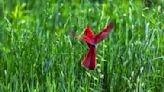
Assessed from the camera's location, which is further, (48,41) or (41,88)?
(48,41)

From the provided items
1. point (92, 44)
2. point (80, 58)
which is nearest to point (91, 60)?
point (92, 44)

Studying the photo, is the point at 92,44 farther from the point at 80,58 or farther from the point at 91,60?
the point at 80,58

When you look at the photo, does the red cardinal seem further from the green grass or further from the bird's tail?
the green grass

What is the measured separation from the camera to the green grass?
311 centimetres

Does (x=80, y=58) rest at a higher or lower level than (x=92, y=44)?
lower

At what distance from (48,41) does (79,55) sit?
0.24 meters

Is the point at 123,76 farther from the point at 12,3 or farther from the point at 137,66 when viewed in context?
the point at 12,3

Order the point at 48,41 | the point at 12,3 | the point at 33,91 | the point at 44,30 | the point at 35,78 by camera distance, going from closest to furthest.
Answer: the point at 33,91 < the point at 35,78 < the point at 48,41 < the point at 44,30 < the point at 12,3

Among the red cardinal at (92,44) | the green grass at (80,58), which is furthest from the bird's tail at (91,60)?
the green grass at (80,58)

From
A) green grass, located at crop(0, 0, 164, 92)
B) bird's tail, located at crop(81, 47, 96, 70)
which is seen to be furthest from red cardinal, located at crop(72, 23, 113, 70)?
green grass, located at crop(0, 0, 164, 92)

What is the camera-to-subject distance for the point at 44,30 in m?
3.66

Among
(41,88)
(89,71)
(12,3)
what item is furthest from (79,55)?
(12,3)

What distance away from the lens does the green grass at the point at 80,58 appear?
10.2 ft

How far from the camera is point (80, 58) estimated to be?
10.7 feet
